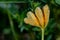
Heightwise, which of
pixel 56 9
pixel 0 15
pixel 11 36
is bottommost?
pixel 11 36

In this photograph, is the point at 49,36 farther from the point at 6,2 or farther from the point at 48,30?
the point at 6,2

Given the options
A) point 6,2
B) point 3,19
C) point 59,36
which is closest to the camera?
point 59,36

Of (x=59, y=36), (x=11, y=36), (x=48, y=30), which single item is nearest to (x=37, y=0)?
(x=48, y=30)

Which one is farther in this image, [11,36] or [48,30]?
[11,36]

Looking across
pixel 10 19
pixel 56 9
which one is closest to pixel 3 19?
pixel 10 19

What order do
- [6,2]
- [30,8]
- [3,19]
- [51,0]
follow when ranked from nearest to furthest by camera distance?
1. [30,8]
2. [51,0]
3. [6,2]
4. [3,19]

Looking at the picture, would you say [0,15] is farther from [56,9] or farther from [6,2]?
[56,9]

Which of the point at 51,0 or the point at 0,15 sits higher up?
the point at 51,0
